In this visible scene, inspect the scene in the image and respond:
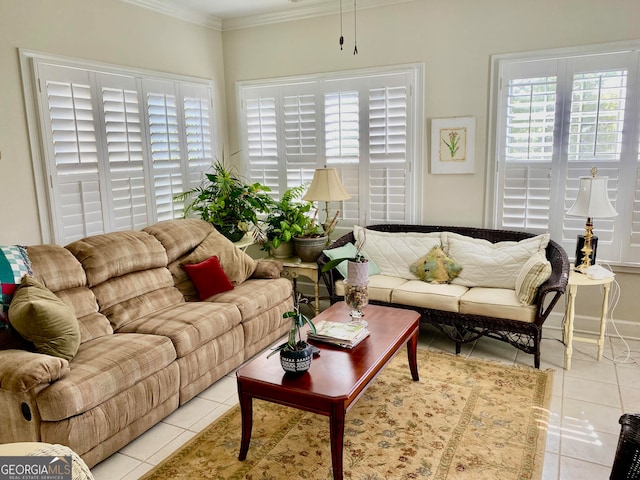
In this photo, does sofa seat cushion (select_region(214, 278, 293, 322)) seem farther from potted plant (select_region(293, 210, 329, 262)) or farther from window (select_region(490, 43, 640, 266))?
window (select_region(490, 43, 640, 266))

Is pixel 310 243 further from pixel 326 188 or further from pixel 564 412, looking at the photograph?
pixel 564 412

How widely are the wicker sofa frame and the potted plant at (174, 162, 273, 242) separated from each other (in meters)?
0.88

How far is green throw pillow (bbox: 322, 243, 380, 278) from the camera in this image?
4146 millimetres

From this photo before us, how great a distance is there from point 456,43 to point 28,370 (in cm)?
389

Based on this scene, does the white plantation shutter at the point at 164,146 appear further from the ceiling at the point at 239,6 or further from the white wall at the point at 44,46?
the ceiling at the point at 239,6

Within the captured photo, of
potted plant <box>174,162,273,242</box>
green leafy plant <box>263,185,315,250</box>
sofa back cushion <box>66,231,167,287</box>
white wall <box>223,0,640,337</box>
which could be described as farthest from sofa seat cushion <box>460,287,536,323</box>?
sofa back cushion <box>66,231,167,287</box>

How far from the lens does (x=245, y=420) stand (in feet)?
8.31

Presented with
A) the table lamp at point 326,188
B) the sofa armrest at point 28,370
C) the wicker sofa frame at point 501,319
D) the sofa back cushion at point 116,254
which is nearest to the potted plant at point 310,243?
the wicker sofa frame at point 501,319

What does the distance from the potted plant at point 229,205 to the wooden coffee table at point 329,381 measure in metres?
2.07

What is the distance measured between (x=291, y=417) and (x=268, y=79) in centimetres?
342

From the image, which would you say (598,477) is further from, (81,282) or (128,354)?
(81,282)

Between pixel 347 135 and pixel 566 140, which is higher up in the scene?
pixel 347 135

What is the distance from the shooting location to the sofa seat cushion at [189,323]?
304 centimetres

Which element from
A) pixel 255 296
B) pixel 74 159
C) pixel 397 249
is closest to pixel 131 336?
pixel 255 296
